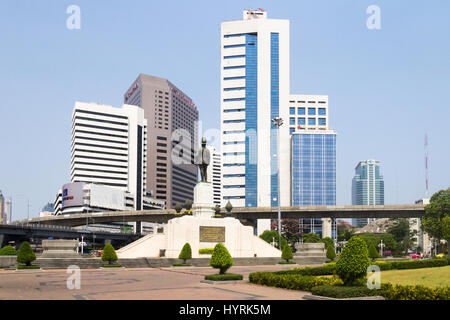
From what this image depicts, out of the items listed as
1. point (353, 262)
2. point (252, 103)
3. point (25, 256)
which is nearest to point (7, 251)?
point (25, 256)

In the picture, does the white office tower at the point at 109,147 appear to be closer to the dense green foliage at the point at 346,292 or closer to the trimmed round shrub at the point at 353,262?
the trimmed round shrub at the point at 353,262

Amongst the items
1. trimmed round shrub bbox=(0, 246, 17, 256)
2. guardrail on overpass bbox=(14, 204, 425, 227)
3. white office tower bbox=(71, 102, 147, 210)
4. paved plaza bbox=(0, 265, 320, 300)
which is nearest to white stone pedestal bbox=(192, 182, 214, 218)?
trimmed round shrub bbox=(0, 246, 17, 256)

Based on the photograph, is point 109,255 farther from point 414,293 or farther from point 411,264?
point 414,293

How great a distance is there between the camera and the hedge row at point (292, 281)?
2083 centimetres

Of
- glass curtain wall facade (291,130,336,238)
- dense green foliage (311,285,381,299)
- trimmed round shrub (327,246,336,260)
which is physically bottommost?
trimmed round shrub (327,246,336,260)

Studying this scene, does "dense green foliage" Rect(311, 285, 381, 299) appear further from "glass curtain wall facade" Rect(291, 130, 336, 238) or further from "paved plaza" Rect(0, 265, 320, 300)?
"glass curtain wall facade" Rect(291, 130, 336, 238)

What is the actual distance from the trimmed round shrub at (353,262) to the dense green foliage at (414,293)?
1.07 metres

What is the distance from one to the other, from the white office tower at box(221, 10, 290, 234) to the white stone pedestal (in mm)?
93906

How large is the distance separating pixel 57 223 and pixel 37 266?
10431 cm

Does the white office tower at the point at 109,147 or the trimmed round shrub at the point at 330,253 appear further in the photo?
the white office tower at the point at 109,147

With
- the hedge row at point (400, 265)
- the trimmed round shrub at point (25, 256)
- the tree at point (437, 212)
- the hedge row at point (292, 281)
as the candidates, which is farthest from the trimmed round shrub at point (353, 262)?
the tree at point (437, 212)

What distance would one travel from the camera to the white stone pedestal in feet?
168

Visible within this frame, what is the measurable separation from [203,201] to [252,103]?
101m
